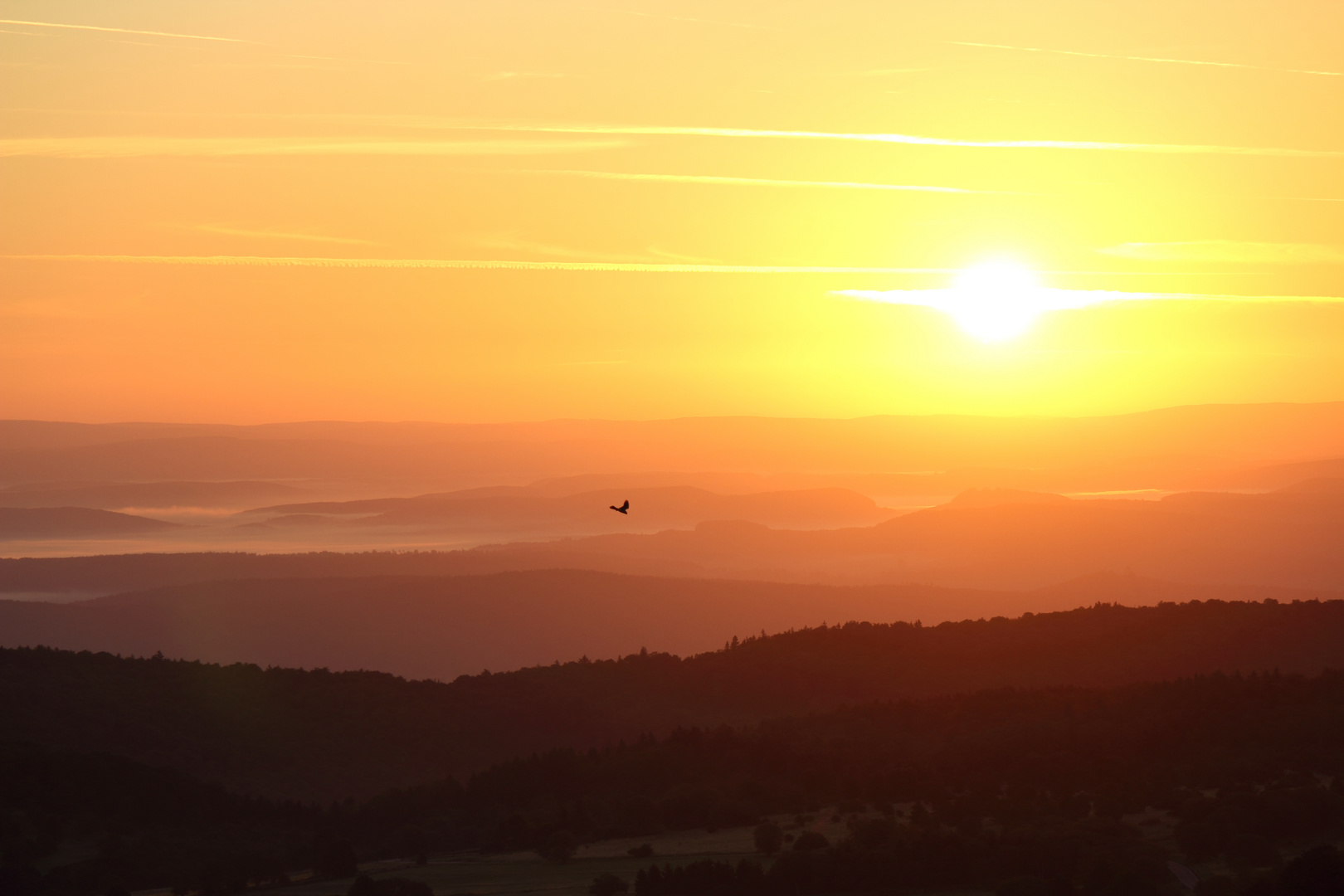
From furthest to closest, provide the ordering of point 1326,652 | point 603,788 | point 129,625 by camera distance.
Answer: point 129,625, point 1326,652, point 603,788

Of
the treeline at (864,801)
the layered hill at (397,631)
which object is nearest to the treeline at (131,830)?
the treeline at (864,801)

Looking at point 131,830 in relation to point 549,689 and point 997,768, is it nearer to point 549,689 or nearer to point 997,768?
point 549,689

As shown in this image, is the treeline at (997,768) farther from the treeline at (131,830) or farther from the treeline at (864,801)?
the treeline at (131,830)

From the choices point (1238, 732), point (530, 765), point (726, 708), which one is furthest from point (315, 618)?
point (1238, 732)

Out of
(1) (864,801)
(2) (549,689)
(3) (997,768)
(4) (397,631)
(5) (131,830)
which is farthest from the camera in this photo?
(4) (397,631)

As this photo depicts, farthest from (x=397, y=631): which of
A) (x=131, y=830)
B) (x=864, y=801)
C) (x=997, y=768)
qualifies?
(x=997, y=768)

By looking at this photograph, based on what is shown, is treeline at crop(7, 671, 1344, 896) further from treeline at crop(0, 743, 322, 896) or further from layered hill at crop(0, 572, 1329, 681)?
layered hill at crop(0, 572, 1329, 681)

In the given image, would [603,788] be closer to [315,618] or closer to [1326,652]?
[1326,652]

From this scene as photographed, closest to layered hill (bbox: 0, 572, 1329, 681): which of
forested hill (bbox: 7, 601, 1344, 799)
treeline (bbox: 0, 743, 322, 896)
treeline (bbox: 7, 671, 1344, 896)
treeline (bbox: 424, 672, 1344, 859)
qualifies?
forested hill (bbox: 7, 601, 1344, 799)
